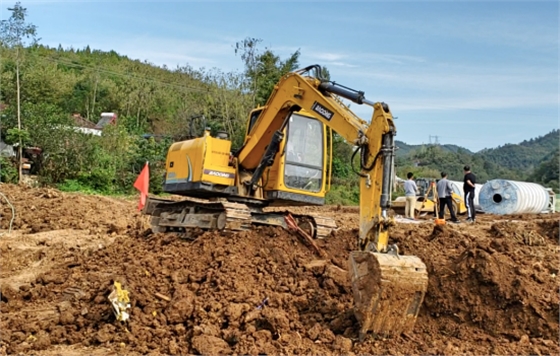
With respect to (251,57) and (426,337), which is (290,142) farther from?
(251,57)

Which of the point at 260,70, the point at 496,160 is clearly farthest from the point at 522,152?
the point at 260,70

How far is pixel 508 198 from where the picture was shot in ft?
69.3

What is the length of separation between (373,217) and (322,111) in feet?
7.20

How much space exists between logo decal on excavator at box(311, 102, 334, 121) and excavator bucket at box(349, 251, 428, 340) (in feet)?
8.73

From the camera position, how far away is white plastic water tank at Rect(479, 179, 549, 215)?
69.1 feet

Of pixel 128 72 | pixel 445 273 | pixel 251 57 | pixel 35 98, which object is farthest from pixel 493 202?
pixel 128 72

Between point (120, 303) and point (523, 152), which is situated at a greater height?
point (523, 152)

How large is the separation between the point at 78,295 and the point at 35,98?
1205 inches

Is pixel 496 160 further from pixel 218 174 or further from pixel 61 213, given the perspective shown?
pixel 218 174

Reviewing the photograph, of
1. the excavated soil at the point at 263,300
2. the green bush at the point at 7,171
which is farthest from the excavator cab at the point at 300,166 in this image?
the green bush at the point at 7,171

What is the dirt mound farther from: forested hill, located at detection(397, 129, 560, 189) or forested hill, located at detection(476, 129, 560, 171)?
forested hill, located at detection(476, 129, 560, 171)

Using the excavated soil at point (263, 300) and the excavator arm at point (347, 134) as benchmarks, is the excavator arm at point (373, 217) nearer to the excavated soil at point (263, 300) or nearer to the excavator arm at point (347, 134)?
the excavator arm at point (347, 134)

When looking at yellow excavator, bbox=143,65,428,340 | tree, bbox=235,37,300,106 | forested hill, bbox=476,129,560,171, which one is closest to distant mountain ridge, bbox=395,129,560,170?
forested hill, bbox=476,129,560,171

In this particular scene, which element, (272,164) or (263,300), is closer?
(263,300)
